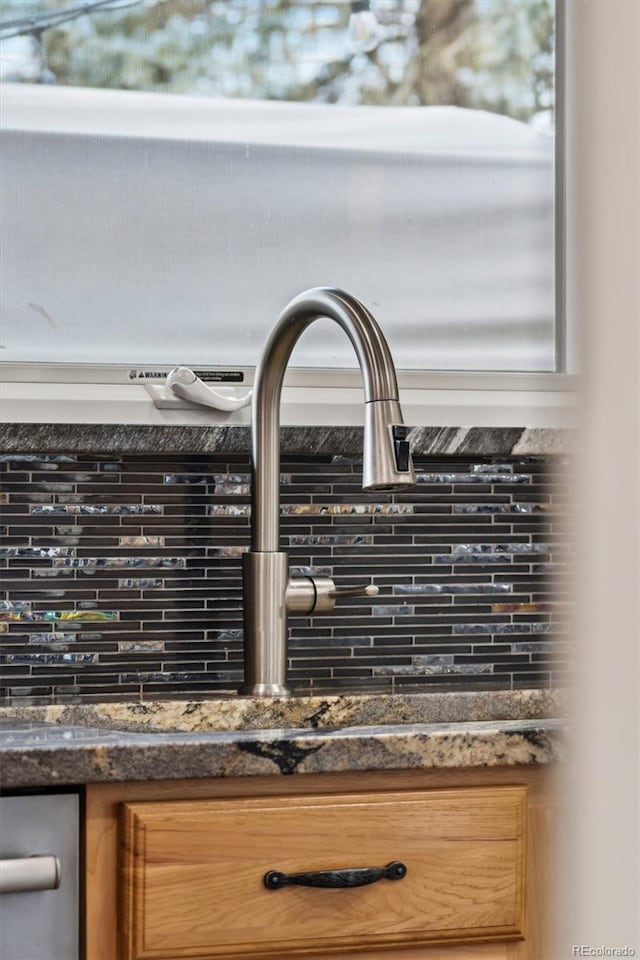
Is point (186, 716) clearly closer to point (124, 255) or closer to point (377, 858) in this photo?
point (377, 858)

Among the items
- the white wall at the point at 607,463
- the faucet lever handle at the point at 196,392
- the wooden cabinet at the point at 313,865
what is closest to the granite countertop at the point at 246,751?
the wooden cabinet at the point at 313,865

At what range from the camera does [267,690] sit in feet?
3.90

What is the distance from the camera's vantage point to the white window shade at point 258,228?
141cm

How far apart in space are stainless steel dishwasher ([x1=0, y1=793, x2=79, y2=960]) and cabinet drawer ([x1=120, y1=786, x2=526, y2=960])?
43 millimetres

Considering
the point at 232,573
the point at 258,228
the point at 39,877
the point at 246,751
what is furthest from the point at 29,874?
the point at 258,228

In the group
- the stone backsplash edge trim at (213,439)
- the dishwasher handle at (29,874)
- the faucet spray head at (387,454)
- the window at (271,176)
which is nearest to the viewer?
the dishwasher handle at (29,874)

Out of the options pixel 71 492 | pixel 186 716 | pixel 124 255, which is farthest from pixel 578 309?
pixel 124 255

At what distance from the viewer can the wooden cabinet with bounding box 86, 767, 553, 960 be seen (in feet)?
2.58

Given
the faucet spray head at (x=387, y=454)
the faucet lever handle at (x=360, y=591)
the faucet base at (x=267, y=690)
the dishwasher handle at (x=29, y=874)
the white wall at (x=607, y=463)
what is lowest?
the dishwasher handle at (x=29, y=874)

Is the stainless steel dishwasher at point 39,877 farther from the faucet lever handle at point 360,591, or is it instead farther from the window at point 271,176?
the window at point 271,176

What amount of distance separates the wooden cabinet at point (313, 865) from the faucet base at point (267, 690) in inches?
14.0

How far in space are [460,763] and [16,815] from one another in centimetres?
35

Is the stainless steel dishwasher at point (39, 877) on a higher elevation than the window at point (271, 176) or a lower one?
lower

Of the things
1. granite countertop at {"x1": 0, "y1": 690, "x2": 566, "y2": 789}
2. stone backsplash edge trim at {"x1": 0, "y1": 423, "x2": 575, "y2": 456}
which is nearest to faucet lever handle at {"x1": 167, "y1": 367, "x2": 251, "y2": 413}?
stone backsplash edge trim at {"x1": 0, "y1": 423, "x2": 575, "y2": 456}
